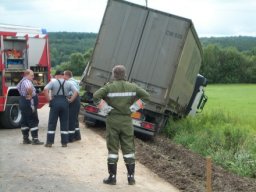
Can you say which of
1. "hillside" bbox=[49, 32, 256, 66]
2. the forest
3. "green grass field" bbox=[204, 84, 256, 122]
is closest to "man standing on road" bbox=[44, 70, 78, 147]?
"green grass field" bbox=[204, 84, 256, 122]

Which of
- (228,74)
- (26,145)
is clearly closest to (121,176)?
(26,145)

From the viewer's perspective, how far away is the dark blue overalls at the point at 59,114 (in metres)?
12.5

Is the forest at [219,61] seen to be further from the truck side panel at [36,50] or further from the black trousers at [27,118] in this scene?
the black trousers at [27,118]

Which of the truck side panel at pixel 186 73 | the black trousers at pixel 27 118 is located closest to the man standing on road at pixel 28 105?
the black trousers at pixel 27 118

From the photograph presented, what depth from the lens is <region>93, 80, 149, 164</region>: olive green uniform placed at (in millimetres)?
9086

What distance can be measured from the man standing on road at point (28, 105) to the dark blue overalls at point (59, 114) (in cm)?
49

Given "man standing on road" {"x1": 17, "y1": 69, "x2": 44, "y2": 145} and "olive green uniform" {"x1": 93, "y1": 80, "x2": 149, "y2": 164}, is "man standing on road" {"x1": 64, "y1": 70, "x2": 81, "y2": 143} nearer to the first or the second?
"man standing on road" {"x1": 17, "y1": 69, "x2": 44, "y2": 145}

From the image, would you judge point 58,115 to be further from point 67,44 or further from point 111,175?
point 67,44

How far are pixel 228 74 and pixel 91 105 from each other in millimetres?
73079

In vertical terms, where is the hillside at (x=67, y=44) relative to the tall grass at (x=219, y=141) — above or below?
below

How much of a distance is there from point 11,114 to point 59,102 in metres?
3.63

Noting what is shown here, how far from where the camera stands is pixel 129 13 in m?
15.2

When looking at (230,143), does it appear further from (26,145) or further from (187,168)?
(26,145)

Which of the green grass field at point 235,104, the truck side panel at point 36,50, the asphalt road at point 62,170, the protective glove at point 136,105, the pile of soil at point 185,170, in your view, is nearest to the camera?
the asphalt road at point 62,170
